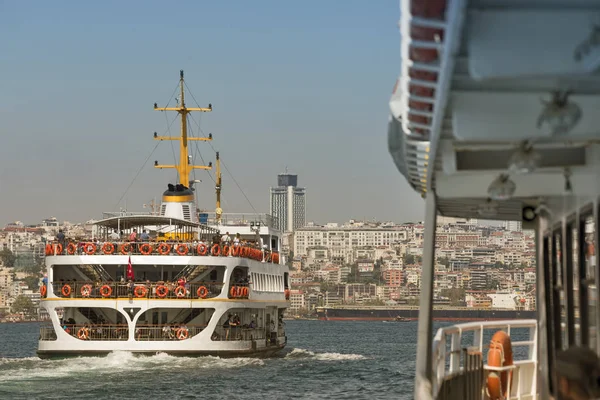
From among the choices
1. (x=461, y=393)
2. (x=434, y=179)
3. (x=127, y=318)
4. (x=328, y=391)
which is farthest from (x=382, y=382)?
(x=434, y=179)

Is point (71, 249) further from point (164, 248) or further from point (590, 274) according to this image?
point (590, 274)

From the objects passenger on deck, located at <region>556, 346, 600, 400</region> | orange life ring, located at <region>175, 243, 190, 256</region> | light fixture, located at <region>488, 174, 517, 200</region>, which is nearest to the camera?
passenger on deck, located at <region>556, 346, 600, 400</region>

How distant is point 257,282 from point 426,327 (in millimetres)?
30262

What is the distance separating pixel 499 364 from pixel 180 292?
899 inches

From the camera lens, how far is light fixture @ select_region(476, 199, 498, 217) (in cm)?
1060

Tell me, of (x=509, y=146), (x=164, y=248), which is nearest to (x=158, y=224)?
(x=164, y=248)

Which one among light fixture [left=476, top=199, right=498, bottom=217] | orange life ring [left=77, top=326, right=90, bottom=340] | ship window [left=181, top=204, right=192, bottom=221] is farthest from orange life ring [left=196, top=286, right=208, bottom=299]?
light fixture [left=476, top=199, right=498, bottom=217]

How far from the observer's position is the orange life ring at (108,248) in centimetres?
3425

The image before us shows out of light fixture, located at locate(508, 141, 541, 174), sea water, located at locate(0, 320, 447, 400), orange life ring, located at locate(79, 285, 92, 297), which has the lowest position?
sea water, located at locate(0, 320, 447, 400)

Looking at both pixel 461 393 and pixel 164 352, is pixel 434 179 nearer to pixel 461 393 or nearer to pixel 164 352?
pixel 461 393

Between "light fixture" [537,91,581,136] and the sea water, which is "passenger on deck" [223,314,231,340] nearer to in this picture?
the sea water

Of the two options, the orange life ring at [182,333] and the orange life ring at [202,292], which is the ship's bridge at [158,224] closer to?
the orange life ring at [202,292]

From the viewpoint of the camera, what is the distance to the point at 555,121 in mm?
6008

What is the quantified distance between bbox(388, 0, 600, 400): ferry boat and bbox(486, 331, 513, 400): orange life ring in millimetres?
14
